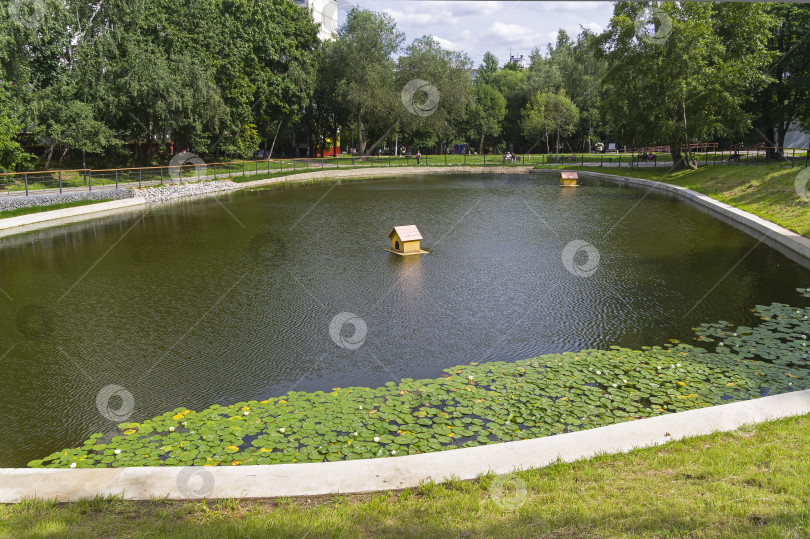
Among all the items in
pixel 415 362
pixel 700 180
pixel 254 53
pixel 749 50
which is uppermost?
pixel 254 53

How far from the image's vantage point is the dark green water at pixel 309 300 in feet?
29.7

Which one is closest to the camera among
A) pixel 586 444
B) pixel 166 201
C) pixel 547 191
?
pixel 586 444

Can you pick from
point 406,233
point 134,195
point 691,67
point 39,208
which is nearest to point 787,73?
Result: point 691,67

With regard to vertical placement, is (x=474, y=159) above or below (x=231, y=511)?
above

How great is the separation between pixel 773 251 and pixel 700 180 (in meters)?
18.9

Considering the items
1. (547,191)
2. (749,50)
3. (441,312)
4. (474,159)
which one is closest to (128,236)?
(441,312)

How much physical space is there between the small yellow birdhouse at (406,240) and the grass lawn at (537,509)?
12.5 m

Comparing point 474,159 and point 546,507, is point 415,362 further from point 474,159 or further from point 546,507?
point 474,159

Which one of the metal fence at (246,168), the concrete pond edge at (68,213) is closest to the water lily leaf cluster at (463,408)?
the concrete pond edge at (68,213)

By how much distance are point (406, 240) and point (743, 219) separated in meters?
14.4

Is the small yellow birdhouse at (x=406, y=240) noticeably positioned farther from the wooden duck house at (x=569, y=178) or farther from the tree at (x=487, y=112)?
the tree at (x=487, y=112)

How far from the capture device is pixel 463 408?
25.6 feet

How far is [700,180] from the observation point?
35125mm

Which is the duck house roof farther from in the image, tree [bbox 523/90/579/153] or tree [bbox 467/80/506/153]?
tree [bbox 467/80/506/153]
